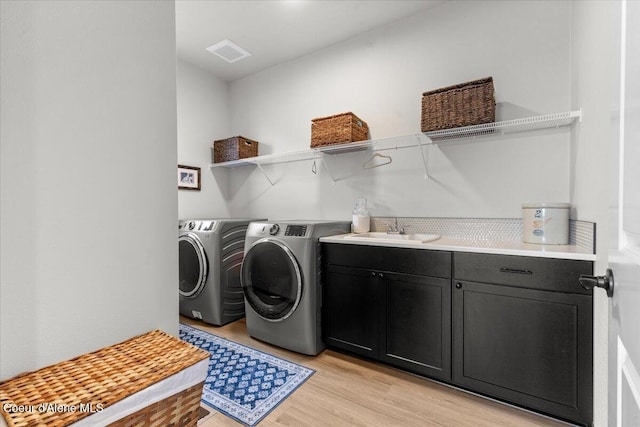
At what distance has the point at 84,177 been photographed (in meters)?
0.86

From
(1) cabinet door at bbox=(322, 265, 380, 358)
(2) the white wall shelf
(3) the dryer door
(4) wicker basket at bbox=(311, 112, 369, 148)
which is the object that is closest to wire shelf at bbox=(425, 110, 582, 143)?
(2) the white wall shelf

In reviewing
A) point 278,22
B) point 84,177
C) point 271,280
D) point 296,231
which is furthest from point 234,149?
point 84,177

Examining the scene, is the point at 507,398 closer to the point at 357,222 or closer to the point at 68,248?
the point at 357,222

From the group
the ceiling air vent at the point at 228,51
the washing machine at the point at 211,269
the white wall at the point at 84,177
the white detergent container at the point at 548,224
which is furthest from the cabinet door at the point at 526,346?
the ceiling air vent at the point at 228,51

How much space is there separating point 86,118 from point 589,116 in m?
2.16

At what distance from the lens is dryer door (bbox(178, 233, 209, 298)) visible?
2641mm

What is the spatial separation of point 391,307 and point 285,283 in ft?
2.60

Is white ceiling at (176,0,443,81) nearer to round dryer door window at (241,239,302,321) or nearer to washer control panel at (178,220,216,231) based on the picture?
washer control panel at (178,220,216,231)

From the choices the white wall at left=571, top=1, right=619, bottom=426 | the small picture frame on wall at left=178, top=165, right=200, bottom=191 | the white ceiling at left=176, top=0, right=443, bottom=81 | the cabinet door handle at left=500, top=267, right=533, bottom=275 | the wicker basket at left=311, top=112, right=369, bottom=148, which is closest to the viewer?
the white wall at left=571, top=1, right=619, bottom=426

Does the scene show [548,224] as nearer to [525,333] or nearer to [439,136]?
[525,333]

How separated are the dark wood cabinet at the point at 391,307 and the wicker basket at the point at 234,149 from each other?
5.38 feet

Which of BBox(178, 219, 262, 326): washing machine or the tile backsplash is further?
BBox(178, 219, 262, 326): washing machine

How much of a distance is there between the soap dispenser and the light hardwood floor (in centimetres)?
106

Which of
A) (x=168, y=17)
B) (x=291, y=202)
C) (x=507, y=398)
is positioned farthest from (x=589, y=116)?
(x=291, y=202)
